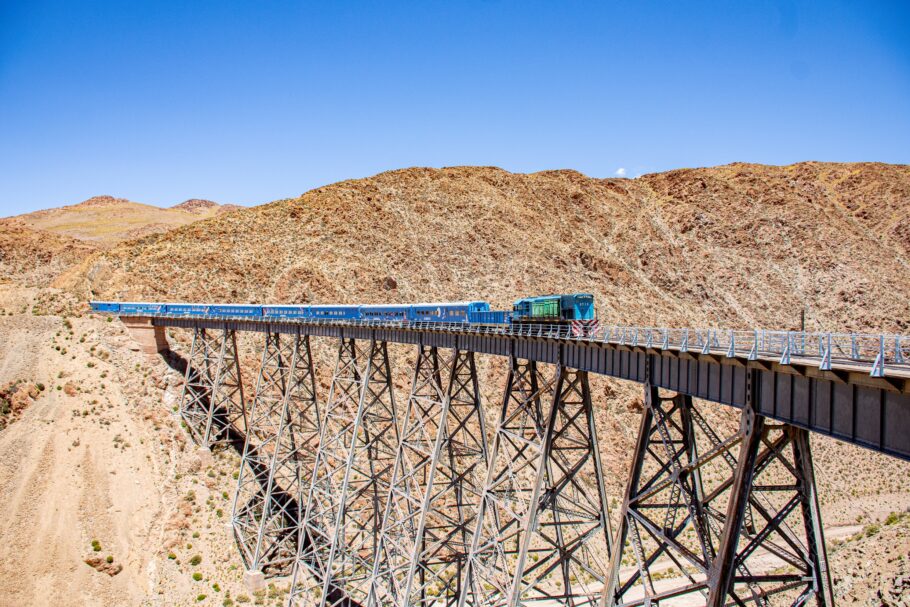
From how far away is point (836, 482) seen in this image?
4291 cm

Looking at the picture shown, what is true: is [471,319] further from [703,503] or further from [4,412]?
[4,412]

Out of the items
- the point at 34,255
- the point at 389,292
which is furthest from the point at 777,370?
the point at 34,255

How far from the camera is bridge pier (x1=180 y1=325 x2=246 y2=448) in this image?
34156 mm

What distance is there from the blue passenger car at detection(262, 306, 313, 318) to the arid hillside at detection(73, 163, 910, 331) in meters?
13.9

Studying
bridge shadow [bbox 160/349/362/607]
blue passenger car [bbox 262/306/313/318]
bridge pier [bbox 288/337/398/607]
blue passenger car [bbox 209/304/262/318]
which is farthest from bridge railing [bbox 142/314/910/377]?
bridge shadow [bbox 160/349/362/607]

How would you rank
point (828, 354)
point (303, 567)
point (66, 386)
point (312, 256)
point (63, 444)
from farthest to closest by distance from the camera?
point (312, 256)
point (66, 386)
point (63, 444)
point (303, 567)
point (828, 354)

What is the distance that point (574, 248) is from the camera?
60.9 m

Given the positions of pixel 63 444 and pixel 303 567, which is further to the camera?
pixel 63 444

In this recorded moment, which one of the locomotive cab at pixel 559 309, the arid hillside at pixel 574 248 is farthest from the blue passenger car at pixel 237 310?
the locomotive cab at pixel 559 309

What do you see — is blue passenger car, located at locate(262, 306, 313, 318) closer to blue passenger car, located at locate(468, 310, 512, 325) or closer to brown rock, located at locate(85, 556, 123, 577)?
blue passenger car, located at locate(468, 310, 512, 325)

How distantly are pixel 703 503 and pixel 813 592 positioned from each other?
94.4 inches

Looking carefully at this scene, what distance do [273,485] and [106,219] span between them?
357 ft

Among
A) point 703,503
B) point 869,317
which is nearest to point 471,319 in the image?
point 703,503

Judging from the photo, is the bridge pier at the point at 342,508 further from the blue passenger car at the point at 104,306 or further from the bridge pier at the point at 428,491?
the blue passenger car at the point at 104,306
